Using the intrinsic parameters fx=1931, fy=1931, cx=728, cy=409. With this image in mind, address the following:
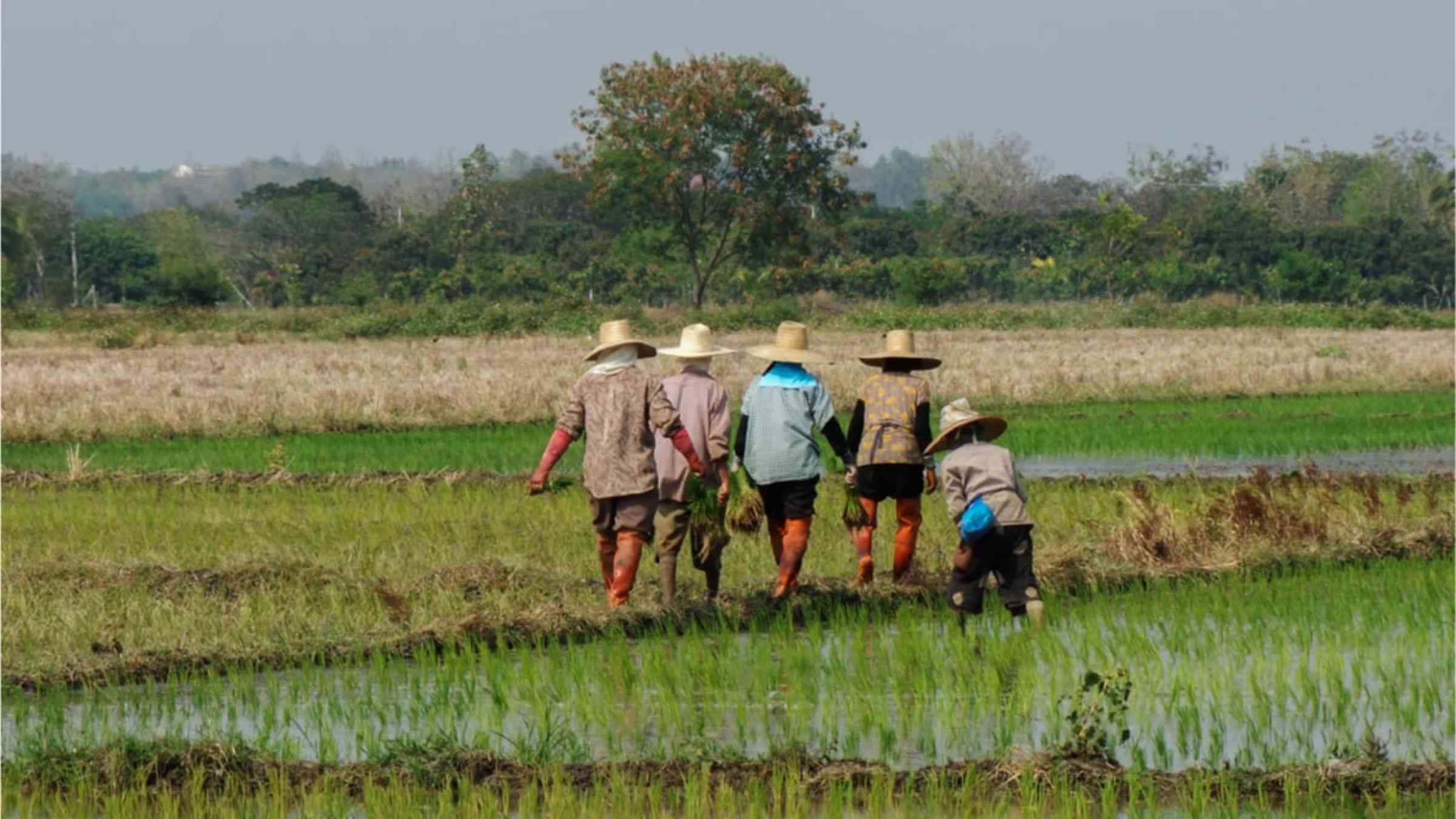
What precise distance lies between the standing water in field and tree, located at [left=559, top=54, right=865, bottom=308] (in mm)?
42154

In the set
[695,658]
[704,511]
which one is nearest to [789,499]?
[704,511]

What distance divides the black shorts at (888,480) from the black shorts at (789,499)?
1.38 feet

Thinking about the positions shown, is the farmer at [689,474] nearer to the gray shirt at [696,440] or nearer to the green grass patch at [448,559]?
the gray shirt at [696,440]

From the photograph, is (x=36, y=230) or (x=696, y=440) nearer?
(x=696, y=440)

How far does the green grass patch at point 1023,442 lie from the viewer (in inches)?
699

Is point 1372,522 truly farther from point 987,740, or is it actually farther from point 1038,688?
point 987,740

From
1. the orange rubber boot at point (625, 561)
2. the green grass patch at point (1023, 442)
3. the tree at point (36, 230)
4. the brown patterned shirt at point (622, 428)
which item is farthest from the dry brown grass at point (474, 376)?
the tree at point (36, 230)

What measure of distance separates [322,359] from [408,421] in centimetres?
950

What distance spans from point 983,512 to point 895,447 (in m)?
1.67

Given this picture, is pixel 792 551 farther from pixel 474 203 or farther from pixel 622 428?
pixel 474 203

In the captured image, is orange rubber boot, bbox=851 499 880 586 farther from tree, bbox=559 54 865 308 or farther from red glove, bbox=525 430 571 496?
tree, bbox=559 54 865 308

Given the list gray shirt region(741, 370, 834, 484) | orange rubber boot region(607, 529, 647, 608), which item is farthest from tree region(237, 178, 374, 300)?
orange rubber boot region(607, 529, 647, 608)

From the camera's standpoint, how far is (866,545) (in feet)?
32.8

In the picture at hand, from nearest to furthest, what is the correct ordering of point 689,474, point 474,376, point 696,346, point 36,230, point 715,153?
point 689,474 < point 696,346 < point 474,376 < point 715,153 < point 36,230
